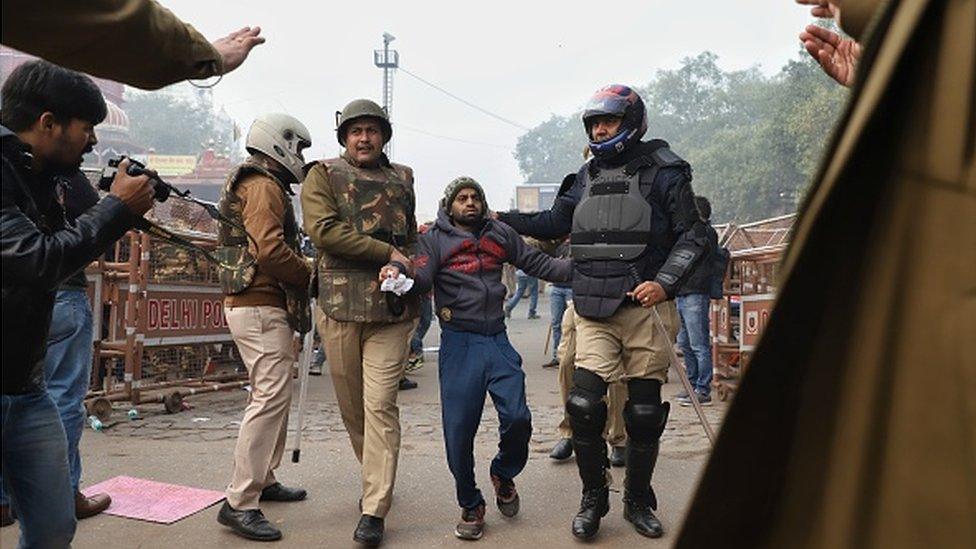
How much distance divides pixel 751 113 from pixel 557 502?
286ft

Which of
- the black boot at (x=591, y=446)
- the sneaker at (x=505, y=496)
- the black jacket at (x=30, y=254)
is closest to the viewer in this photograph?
the black jacket at (x=30, y=254)

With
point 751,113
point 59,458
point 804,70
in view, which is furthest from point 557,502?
point 751,113

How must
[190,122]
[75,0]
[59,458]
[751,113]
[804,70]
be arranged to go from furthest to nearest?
[190,122] < [751,113] < [804,70] < [59,458] < [75,0]

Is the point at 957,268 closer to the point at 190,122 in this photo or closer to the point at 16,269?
the point at 16,269

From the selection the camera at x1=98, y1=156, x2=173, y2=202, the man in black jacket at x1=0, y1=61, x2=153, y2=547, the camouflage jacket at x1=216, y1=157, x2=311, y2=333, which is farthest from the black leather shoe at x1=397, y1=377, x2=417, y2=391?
the man in black jacket at x1=0, y1=61, x2=153, y2=547

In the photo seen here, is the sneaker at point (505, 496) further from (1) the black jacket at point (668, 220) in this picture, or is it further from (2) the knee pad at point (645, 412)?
(1) the black jacket at point (668, 220)

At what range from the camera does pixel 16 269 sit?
198cm

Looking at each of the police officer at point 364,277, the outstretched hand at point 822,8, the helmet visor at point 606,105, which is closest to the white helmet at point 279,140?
the police officer at point 364,277

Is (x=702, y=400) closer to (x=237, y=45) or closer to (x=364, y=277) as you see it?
(x=364, y=277)

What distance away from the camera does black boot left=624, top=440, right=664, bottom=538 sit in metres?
4.12

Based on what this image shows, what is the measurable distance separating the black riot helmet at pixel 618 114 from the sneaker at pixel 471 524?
1955mm

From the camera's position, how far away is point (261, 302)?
422cm

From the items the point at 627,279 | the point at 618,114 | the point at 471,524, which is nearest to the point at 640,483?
the point at 471,524

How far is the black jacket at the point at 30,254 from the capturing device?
1981 millimetres
